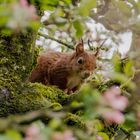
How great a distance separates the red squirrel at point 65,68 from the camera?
16.9ft

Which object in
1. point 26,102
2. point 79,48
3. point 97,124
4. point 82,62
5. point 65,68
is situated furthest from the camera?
point 65,68

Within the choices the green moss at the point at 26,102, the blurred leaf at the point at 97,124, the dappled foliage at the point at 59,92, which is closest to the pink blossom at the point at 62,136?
the dappled foliage at the point at 59,92

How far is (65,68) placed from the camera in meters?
5.64

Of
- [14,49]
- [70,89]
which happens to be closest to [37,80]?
[70,89]

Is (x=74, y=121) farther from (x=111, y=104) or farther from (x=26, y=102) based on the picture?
(x=111, y=104)

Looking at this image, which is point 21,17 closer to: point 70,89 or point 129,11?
point 129,11

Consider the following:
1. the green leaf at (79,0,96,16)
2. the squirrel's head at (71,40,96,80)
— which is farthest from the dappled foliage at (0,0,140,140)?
the squirrel's head at (71,40,96,80)

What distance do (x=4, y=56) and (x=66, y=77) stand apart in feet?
9.78

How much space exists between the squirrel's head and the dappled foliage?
1199 mm

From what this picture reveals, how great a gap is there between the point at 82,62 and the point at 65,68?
0.25 meters

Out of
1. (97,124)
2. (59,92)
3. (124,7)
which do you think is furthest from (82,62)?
(124,7)

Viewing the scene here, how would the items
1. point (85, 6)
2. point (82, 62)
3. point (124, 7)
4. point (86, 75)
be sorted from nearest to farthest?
point (85, 6), point (124, 7), point (86, 75), point (82, 62)

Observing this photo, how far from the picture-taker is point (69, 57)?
563 cm

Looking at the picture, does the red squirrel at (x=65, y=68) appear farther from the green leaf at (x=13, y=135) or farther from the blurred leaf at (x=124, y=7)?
the green leaf at (x=13, y=135)
